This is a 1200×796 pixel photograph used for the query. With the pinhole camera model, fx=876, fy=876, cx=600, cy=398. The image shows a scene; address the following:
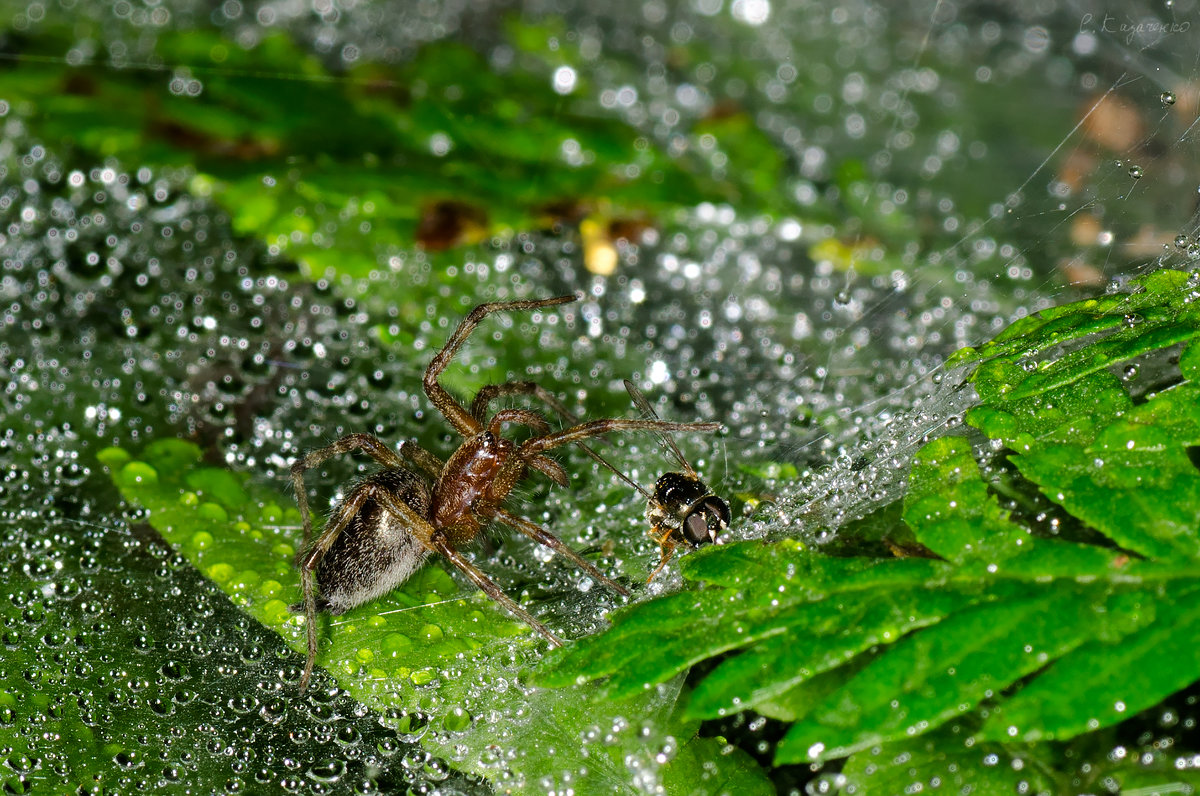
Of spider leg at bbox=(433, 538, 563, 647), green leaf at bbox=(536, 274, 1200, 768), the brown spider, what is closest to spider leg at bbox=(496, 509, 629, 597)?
the brown spider

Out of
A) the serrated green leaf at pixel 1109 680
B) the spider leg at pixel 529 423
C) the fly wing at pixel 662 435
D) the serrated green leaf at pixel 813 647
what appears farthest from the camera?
the spider leg at pixel 529 423

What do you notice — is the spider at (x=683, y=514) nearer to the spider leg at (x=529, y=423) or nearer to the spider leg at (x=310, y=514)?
the spider leg at (x=529, y=423)

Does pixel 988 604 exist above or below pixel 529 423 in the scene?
above

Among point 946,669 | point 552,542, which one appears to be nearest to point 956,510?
point 946,669

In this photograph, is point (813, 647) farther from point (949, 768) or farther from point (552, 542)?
point (552, 542)

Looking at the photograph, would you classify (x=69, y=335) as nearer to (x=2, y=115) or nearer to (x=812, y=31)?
(x=2, y=115)

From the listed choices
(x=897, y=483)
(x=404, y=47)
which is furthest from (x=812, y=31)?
(x=897, y=483)

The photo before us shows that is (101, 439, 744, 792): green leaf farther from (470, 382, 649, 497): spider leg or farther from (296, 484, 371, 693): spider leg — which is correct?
(470, 382, 649, 497): spider leg

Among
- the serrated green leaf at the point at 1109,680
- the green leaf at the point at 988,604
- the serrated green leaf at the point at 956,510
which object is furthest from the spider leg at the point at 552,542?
the serrated green leaf at the point at 1109,680
